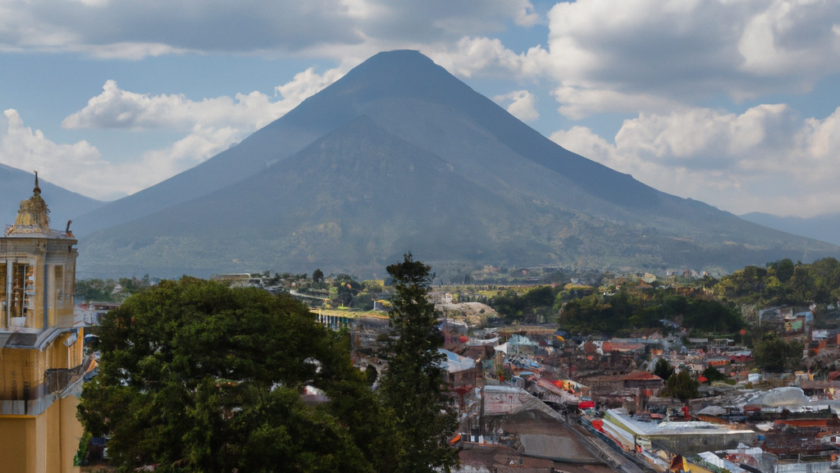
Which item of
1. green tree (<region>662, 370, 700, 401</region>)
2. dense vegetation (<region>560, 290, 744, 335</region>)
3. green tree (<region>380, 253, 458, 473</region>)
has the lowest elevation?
green tree (<region>662, 370, 700, 401</region>)

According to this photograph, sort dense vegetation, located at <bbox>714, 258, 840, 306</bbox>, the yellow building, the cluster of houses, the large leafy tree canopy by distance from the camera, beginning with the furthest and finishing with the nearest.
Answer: dense vegetation, located at <bbox>714, 258, 840, 306</bbox> → the cluster of houses → the yellow building → the large leafy tree canopy

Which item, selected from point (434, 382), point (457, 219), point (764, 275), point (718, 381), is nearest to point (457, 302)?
point (764, 275)

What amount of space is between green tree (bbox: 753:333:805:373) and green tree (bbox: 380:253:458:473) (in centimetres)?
2822

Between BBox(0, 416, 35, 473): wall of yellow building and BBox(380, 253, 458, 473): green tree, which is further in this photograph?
BBox(380, 253, 458, 473): green tree

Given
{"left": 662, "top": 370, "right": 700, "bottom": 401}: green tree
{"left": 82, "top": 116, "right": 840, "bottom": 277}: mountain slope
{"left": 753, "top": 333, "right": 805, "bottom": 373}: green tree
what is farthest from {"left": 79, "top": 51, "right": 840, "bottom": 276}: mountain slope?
{"left": 662, "top": 370, "right": 700, "bottom": 401}: green tree

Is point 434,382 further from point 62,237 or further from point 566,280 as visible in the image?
point 566,280

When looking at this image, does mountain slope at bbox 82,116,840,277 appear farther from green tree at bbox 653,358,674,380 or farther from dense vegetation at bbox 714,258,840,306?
green tree at bbox 653,358,674,380

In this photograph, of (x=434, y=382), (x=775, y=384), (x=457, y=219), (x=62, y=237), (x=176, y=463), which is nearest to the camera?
(x=176, y=463)

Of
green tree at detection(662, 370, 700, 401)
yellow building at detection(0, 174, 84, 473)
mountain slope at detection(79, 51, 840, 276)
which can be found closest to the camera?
yellow building at detection(0, 174, 84, 473)

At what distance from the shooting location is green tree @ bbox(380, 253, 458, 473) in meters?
13.5

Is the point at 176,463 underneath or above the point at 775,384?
above

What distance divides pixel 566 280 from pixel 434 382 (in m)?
103

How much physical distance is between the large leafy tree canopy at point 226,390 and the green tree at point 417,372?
9.66 ft

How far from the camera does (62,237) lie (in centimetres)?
934
